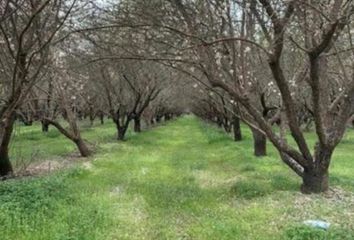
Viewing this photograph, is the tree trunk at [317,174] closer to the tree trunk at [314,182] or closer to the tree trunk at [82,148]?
the tree trunk at [314,182]

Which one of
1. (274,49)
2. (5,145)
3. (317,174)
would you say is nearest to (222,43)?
(274,49)

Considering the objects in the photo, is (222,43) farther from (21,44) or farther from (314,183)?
(21,44)

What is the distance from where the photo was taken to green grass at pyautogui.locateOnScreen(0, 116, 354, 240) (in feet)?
→ 32.6

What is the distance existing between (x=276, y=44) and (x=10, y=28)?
25.7 feet

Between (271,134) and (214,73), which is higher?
Answer: (214,73)

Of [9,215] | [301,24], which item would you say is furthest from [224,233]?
[301,24]

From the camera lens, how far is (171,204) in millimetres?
13016

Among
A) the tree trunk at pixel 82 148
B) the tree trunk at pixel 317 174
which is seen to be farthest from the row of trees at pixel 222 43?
the tree trunk at pixel 82 148

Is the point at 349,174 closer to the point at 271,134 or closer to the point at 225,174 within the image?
the point at 225,174

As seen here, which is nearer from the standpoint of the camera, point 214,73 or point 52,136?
A: point 214,73

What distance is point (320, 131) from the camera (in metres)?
13.5

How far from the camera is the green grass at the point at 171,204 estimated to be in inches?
391

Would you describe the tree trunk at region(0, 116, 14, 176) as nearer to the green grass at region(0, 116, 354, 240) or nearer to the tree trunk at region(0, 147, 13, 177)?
the tree trunk at region(0, 147, 13, 177)

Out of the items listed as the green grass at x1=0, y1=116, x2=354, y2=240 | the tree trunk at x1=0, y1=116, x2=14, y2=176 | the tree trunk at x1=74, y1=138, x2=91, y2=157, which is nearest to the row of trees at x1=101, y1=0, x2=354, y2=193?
the green grass at x1=0, y1=116, x2=354, y2=240
